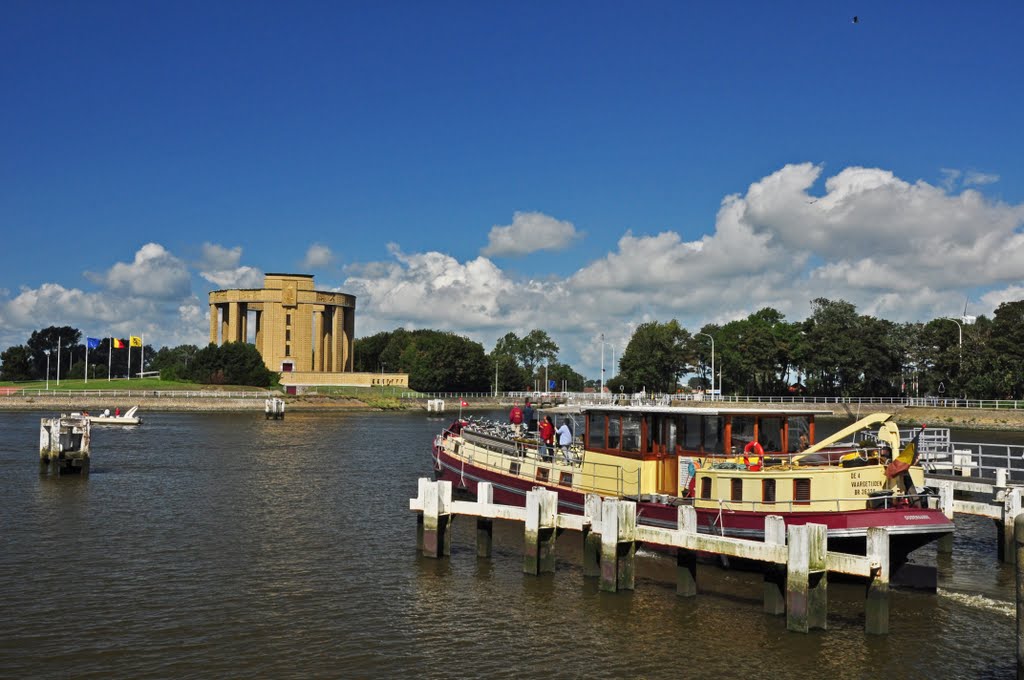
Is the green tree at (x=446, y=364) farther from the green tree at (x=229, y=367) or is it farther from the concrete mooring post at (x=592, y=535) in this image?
the concrete mooring post at (x=592, y=535)

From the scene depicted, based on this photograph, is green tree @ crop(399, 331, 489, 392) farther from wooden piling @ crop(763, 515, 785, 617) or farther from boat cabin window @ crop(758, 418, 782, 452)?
wooden piling @ crop(763, 515, 785, 617)

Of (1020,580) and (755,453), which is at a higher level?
(755,453)

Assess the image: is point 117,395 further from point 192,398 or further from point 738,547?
point 738,547

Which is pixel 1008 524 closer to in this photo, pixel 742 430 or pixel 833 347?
pixel 742 430

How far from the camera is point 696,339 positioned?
162 meters

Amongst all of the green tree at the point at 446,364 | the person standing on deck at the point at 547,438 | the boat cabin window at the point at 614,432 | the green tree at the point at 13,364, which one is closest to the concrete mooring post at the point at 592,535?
the boat cabin window at the point at 614,432

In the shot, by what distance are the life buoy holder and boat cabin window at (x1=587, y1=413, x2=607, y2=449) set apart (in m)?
4.41

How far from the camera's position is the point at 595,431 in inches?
1126

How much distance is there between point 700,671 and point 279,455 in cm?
4703

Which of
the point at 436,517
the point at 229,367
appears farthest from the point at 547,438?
the point at 229,367

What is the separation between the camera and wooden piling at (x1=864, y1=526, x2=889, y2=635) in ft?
61.2

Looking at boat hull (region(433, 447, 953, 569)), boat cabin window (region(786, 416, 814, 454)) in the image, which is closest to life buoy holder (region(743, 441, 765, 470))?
boat hull (region(433, 447, 953, 569))

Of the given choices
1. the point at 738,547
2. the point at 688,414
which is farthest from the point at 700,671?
the point at 688,414

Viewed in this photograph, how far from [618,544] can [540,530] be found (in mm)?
2464
